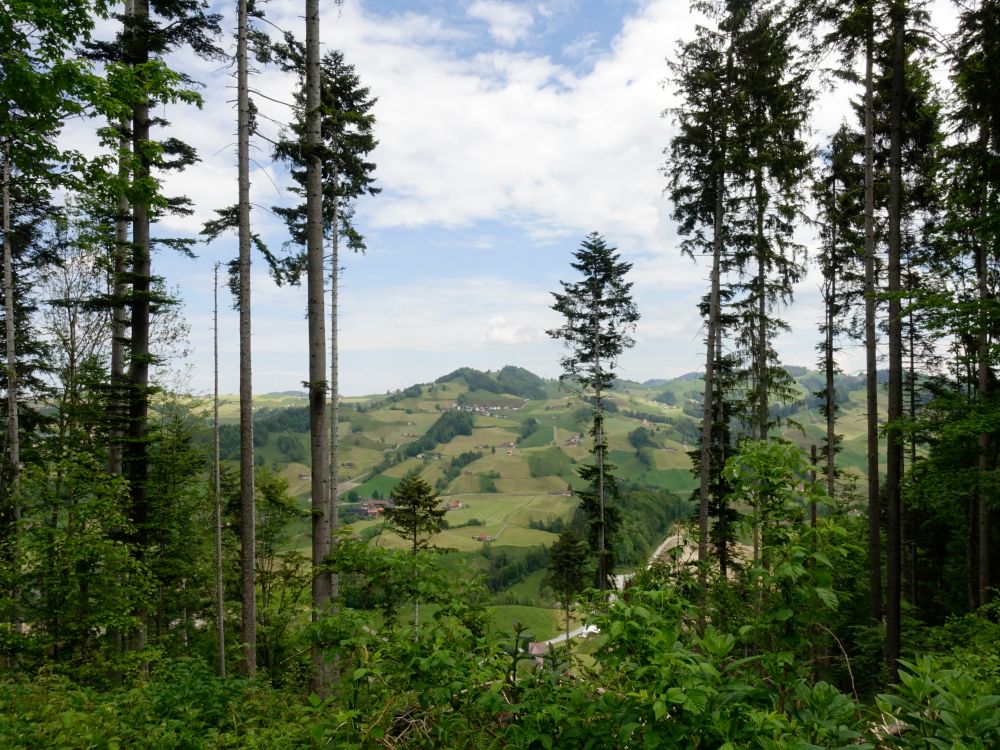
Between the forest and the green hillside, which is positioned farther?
the green hillside

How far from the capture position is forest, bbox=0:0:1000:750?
272 cm

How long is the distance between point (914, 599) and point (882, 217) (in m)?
15.1

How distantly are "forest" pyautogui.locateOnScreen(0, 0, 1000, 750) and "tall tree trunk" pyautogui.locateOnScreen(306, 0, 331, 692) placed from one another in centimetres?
6

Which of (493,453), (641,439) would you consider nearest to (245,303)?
(493,453)

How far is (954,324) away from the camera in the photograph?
7230 millimetres

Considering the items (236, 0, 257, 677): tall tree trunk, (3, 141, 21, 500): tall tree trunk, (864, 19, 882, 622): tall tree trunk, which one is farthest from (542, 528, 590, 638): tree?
(3, 141, 21, 500): tall tree trunk

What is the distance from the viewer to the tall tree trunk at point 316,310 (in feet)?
28.3

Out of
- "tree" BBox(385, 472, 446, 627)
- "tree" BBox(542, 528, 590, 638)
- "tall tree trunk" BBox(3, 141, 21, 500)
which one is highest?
"tall tree trunk" BBox(3, 141, 21, 500)

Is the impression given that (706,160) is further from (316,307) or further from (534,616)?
(534,616)

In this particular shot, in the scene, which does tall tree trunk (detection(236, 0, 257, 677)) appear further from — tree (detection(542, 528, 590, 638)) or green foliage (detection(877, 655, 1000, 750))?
tree (detection(542, 528, 590, 638))

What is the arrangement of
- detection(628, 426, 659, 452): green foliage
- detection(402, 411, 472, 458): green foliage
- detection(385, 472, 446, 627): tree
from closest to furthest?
detection(385, 472, 446, 627): tree < detection(628, 426, 659, 452): green foliage < detection(402, 411, 472, 458): green foliage

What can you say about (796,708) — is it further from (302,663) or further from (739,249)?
(302,663)

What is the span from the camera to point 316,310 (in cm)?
872

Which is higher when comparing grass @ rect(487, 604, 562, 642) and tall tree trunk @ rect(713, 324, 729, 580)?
tall tree trunk @ rect(713, 324, 729, 580)
